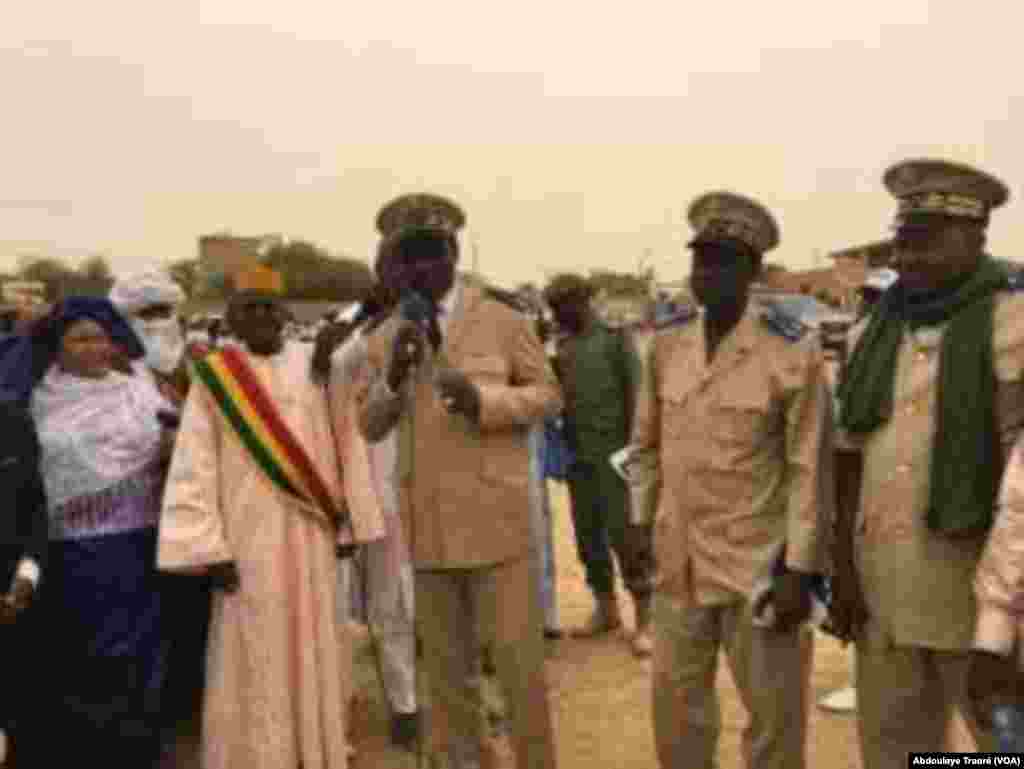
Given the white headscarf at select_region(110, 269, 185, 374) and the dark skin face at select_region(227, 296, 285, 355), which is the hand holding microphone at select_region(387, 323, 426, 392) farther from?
the white headscarf at select_region(110, 269, 185, 374)

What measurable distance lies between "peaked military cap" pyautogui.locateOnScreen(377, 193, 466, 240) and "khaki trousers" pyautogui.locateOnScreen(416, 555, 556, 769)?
1140 mm

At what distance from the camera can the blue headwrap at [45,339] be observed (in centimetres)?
474

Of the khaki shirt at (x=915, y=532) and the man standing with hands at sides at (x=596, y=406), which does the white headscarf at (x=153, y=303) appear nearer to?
the man standing with hands at sides at (x=596, y=406)

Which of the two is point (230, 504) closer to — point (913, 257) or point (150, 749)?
point (150, 749)

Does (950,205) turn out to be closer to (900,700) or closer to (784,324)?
(784,324)

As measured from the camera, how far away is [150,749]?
4.93m

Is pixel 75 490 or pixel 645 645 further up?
pixel 75 490

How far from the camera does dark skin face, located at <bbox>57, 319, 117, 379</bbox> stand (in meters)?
4.78

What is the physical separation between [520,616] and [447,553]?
0.32 m

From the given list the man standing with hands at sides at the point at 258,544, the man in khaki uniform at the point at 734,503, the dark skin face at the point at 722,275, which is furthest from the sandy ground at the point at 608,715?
the dark skin face at the point at 722,275

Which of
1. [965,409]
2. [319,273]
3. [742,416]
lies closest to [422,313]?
[742,416]

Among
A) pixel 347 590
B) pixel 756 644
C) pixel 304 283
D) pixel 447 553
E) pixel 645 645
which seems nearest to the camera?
pixel 756 644

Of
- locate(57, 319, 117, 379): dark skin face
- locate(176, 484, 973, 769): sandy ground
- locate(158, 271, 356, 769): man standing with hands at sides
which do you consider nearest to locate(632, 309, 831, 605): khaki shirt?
locate(176, 484, 973, 769): sandy ground

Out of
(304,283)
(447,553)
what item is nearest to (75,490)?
(447,553)
